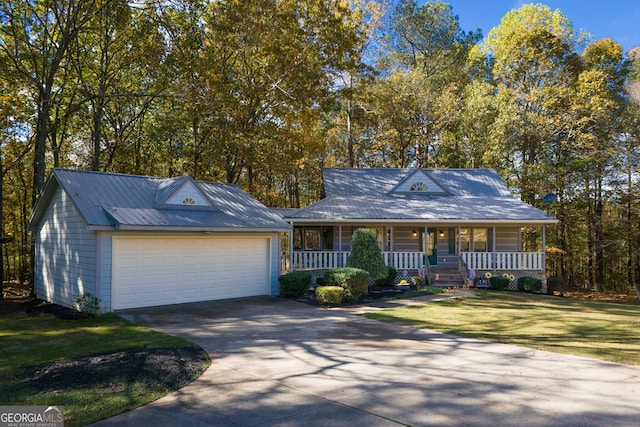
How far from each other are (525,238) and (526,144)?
6693 millimetres

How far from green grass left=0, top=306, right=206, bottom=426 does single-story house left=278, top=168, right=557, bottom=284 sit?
9.85 meters

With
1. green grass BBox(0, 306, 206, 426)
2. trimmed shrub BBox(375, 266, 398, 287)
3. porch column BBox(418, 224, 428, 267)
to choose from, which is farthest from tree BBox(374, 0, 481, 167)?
green grass BBox(0, 306, 206, 426)

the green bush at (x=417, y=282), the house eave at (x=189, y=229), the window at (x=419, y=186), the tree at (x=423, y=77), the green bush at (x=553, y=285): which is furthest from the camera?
the tree at (x=423, y=77)

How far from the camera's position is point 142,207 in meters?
12.9

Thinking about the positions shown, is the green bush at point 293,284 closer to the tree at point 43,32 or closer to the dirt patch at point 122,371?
the dirt patch at point 122,371

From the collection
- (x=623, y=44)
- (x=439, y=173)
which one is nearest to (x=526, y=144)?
(x=439, y=173)

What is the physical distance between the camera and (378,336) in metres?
9.09

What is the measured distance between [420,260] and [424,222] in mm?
1669

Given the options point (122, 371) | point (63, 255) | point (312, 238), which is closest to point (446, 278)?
point (312, 238)

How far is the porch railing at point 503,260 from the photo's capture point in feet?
63.5

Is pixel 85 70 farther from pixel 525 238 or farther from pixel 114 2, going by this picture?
pixel 525 238

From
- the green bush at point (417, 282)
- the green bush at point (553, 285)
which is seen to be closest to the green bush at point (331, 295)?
the green bush at point (417, 282)

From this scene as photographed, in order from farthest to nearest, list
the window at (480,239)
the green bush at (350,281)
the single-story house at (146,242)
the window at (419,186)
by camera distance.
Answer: the window at (419,186), the window at (480,239), the green bush at (350,281), the single-story house at (146,242)

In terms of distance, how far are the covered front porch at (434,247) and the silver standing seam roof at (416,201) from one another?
2.66ft
